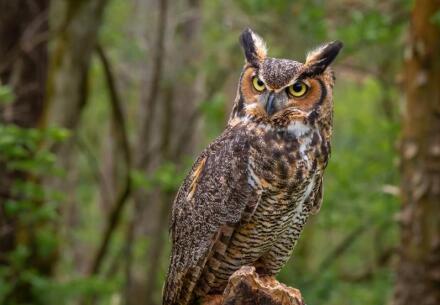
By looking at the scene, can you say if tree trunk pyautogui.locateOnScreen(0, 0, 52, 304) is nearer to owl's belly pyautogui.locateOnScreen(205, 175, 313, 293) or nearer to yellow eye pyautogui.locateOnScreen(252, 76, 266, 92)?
owl's belly pyautogui.locateOnScreen(205, 175, 313, 293)

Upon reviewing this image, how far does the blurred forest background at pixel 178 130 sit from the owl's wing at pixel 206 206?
1526 millimetres

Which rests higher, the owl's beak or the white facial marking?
the owl's beak

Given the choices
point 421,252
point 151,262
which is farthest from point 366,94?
point 421,252

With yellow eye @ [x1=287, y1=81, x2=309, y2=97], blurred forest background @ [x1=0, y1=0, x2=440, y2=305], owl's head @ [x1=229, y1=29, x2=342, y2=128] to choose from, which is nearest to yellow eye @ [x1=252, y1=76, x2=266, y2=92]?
owl's head @ [x1=229, y1=29, x2=342, y2=128]

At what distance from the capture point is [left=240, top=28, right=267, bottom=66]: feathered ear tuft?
3.49 meters

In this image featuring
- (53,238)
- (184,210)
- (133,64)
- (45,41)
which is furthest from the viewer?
(133,64)

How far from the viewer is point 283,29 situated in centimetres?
898

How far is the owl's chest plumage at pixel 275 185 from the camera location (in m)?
3.29

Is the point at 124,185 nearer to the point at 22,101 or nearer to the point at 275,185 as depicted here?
the point at 22,101

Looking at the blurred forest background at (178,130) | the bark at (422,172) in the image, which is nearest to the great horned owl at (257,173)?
the blurred forest background at (178,130)

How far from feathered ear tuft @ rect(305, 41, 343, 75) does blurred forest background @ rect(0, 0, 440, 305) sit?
1.96 metres

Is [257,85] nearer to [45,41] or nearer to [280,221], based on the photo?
[280,221]

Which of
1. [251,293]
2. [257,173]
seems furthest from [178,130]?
[251,293]

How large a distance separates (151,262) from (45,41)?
357cm
